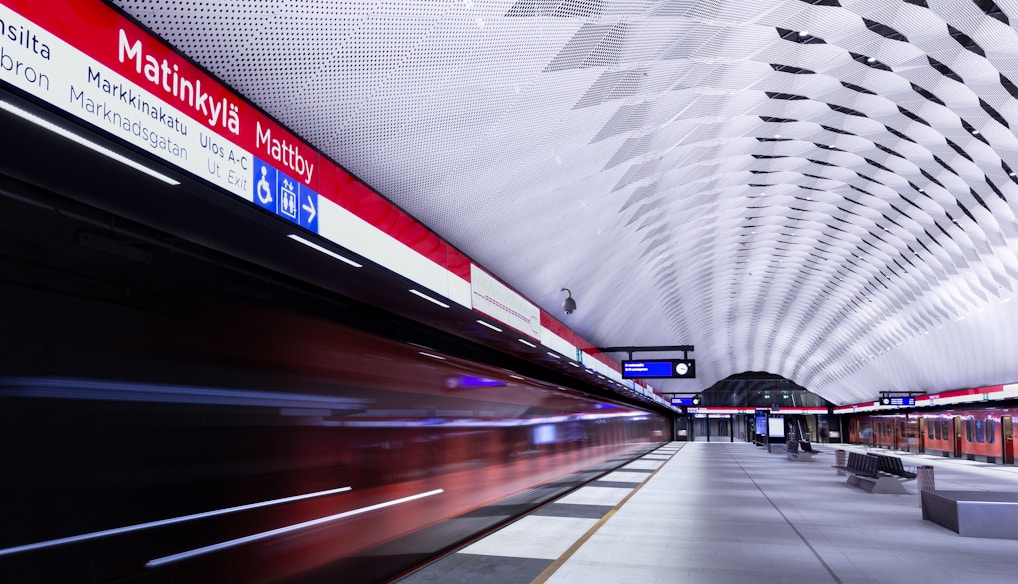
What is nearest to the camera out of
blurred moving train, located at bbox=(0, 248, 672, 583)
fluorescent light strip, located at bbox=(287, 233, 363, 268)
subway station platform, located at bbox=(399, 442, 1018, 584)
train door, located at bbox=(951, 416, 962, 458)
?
blurred moving train, located at bbox=(0, 248, 672, 583)

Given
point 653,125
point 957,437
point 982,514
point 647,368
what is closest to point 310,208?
point 653,125

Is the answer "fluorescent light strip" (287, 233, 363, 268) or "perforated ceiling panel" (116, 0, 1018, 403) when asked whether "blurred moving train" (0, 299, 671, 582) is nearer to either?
"fluorescent light strip" (287, 233, 363, 268)

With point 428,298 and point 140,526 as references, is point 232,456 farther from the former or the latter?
point 428,298

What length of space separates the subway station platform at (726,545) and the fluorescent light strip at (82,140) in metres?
5.53

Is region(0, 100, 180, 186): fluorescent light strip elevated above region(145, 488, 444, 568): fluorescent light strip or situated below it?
above

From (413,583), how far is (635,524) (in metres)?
6.17

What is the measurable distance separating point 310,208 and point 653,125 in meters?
9.24

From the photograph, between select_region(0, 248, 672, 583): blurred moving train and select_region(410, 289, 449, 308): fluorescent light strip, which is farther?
select_region(410, 289, 449, 308): fluorescent light strip

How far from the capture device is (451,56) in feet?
24.5

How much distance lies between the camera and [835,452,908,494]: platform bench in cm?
1945

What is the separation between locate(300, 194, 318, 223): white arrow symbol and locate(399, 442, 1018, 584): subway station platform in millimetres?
4411

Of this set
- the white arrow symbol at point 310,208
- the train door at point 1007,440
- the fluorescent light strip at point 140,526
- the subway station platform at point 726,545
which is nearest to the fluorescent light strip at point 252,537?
the fluorescent light strip at point 140,526

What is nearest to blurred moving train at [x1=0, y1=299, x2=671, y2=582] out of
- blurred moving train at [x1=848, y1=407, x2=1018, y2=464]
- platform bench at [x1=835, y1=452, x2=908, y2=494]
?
platform bench at [x1=835, y1=452, x2=908, y2=494]

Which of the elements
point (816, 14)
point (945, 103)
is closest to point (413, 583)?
point (816, 14)
